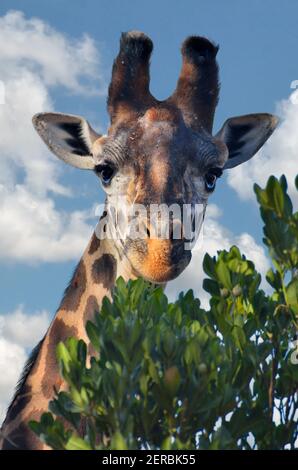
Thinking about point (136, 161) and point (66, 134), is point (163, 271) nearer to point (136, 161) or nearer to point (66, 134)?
point (136, 161)

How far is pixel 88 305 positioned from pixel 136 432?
351cm

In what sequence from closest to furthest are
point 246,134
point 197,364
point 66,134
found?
point 197,364, point 66,134, point 246,134

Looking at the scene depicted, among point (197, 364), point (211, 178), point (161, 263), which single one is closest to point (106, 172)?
point (211, 178)

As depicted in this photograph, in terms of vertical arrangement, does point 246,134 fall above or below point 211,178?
above

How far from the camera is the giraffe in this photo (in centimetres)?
841

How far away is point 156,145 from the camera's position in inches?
346

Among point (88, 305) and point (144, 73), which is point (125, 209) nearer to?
point (88, 305)

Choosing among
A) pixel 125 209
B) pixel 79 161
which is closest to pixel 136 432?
pixel 125 209

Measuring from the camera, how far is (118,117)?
9633 millimetres

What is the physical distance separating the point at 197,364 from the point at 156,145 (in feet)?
12.6

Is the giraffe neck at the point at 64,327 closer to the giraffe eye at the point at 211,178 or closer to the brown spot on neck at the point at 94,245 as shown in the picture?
the brown spot on neck at the point at 94,245

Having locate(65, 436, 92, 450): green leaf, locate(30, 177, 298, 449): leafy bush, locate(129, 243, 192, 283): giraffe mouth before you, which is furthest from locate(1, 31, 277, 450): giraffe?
locate(65, 436, 92, 450): green leaf

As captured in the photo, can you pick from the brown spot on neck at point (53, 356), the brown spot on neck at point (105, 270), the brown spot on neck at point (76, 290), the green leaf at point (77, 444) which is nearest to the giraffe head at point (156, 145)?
the brown spot on neck at point (105, 270)

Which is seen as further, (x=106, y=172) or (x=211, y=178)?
(x=211, y=178)
